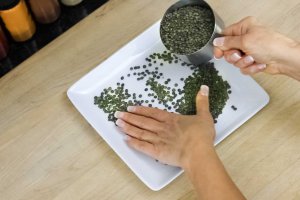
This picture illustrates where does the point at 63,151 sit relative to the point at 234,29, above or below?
below

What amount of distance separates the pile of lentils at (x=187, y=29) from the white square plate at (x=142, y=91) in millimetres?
80

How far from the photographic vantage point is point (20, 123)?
4.12 ft

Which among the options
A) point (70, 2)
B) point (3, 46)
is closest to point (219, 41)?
point (70, 2)

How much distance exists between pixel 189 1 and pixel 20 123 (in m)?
0.52

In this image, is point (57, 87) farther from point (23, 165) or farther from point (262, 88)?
point (262, 88)

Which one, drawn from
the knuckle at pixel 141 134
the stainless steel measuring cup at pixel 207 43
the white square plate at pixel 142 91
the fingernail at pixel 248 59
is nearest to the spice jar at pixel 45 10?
the white square plate at pixel 142 91

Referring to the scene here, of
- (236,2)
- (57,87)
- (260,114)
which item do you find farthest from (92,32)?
(260,114)

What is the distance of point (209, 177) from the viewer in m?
1.05

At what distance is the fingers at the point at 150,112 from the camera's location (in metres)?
1.18

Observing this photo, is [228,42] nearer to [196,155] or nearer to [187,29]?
[187,29]

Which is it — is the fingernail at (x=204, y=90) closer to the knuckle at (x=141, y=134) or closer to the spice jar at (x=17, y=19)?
the knuckle at (x=141, y=134)

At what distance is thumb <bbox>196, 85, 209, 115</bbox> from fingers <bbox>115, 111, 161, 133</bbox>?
0.10 meters

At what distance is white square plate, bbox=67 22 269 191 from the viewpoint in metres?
1.16

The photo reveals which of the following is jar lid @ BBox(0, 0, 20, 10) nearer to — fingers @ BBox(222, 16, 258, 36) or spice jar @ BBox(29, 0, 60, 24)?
spice jar @ BBox(29, 0, 60, 24)
